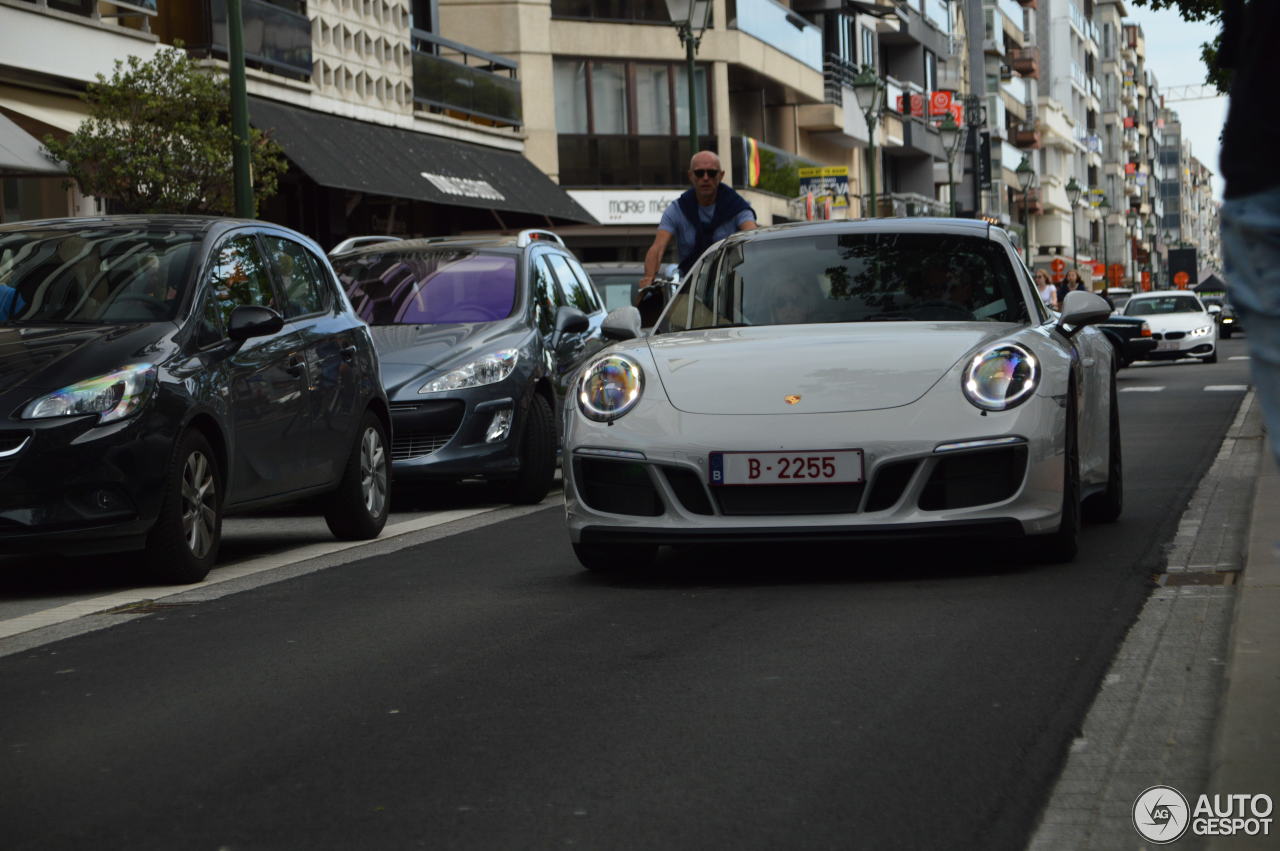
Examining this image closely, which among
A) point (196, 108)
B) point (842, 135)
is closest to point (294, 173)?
point (196, 108)

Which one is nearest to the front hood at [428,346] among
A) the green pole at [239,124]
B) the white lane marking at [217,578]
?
the white lane marking at [217,578]

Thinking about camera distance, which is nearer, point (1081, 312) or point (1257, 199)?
point (1257, 199)

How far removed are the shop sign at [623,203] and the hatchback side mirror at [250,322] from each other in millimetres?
40748

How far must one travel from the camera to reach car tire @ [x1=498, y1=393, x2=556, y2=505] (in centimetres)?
1252

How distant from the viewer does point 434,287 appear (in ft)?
44.5

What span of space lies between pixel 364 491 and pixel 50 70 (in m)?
14.7

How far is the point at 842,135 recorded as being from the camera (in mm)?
63562

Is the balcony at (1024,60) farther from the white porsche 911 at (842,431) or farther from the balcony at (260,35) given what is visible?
the white porsche 911 at (842,431)

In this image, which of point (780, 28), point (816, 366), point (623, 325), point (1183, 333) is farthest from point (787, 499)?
point (780, 28)

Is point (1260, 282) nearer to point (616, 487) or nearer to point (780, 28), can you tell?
point (616, 487)

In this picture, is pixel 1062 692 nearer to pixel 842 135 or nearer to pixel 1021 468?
pixel 1021 468

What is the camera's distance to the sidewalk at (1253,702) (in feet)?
13.4

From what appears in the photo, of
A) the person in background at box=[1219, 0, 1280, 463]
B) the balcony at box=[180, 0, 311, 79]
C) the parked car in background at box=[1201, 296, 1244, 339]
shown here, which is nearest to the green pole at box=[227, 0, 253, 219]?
the balcony at box=[180, 0, 311, 79]

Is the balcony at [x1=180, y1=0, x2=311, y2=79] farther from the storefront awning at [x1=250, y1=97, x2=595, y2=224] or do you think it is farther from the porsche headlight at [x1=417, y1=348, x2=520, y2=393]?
the porsche headlight at [x1=417, y1=348, x2=520, y2=393]
